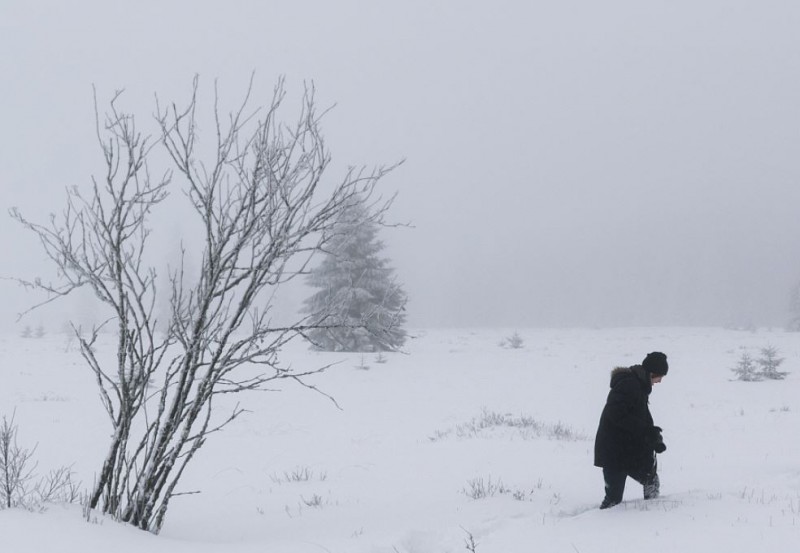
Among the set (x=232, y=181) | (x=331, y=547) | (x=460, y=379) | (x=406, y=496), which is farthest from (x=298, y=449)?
(x=460, y=379)

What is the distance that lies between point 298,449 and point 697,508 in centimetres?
694

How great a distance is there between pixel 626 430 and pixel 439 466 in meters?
3.50

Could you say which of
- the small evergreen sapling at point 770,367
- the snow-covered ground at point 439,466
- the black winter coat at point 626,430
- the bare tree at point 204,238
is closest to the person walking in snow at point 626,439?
the black winter coat at point 626,430

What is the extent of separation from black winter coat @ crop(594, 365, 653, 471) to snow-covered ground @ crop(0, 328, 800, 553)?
0.42m

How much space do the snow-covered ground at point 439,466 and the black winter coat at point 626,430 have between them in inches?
16.6

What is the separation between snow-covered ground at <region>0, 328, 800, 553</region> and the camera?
4.20 meters

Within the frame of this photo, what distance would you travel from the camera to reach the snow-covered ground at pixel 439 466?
4.20 meters

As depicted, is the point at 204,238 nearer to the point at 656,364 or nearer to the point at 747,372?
the point at 656,364

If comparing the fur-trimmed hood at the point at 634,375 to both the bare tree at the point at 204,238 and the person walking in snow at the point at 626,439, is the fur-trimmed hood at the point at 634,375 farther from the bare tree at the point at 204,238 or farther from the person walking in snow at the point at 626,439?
the bare tree at the point at 204,238

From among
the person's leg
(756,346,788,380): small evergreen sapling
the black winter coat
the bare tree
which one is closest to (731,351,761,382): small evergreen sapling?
(756,346,788,380): small evergreen sapling

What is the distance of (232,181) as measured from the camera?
477cm

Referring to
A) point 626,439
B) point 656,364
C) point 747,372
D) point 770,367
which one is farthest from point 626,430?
point 770,367

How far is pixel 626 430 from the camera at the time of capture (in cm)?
514

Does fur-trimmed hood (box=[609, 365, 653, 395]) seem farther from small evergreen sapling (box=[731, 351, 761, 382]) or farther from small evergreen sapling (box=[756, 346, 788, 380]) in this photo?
small evergreen sapling (box=[756, 346, 788, 380])
